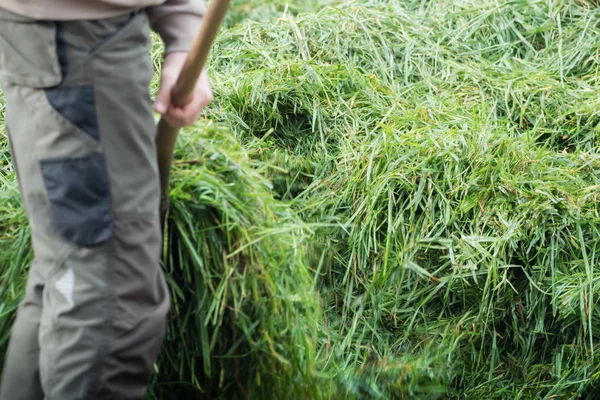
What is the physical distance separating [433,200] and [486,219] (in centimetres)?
15

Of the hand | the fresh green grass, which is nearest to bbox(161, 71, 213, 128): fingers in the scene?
the hand

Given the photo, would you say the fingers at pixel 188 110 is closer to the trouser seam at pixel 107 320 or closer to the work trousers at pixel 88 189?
the work trousers at pixel 88 189

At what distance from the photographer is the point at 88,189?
4.83 feet

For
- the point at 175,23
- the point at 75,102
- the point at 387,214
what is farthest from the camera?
the point at 387,214

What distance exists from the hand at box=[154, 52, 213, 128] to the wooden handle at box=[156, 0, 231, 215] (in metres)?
0.01

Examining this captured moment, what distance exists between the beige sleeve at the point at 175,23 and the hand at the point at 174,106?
0.10 feet

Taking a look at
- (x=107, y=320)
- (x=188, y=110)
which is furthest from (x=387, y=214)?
(x=107, y=320)

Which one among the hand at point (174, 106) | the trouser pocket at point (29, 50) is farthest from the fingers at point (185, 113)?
the trouser pocket at point (29, 50)

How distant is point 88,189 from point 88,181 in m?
0.01

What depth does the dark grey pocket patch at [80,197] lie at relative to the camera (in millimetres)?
1469

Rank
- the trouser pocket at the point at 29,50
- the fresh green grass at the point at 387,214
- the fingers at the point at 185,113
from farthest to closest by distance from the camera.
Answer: the fresh green grass at the point at 387,214 < the fingers at the point at 185,113 < the trouser pocket at the point at 29,50

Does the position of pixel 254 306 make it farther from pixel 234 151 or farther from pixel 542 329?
pixel 542 329

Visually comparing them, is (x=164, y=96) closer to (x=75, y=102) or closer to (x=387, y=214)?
(x=75, y=102)

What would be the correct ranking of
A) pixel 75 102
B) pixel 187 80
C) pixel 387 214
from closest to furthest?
1. pixel 75 102
2. pixel 187 80
3. pixel 387 214
